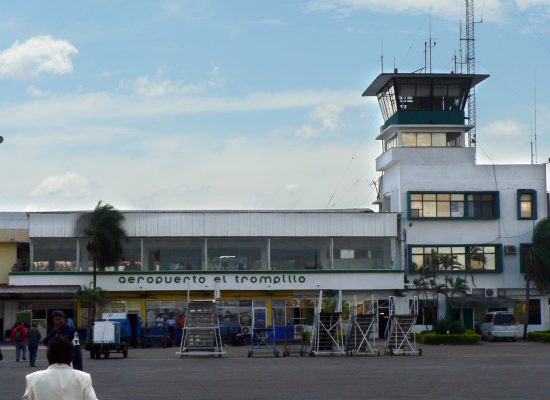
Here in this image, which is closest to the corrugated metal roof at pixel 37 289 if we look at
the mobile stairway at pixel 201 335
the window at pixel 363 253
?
the window at pixel 363 253

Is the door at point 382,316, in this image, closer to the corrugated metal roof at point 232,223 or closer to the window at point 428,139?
the corrugated metal roof at point 232,223

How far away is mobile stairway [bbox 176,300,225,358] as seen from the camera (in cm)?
4016

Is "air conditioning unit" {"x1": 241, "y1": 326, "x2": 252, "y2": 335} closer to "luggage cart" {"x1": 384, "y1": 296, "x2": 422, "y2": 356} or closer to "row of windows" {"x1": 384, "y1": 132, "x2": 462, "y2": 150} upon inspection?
"luggage cart" {"x1": 384, "y1": 296, "x2": 422, "y2": 356}

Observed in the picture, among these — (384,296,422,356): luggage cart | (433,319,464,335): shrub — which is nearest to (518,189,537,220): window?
(433,319,464,335): shrub

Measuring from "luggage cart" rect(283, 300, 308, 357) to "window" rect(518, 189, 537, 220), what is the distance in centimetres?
1497

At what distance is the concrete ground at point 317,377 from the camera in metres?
21.5

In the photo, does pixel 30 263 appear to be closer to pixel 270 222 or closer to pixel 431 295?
pixel 270 222

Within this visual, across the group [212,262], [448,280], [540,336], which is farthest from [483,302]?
[212,262]

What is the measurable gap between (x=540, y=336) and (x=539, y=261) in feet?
24.2

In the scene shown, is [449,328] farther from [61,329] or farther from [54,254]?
[61,329]

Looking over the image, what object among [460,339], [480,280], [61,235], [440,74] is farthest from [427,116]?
[61,235]

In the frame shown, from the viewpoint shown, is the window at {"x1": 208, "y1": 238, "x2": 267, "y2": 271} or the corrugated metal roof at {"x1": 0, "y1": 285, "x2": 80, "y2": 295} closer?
the corrugated metal roof at {"x1": 0, "y1": 285, "x2": 80, "y2": 295}

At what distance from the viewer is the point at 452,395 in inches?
827

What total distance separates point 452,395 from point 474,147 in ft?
148
